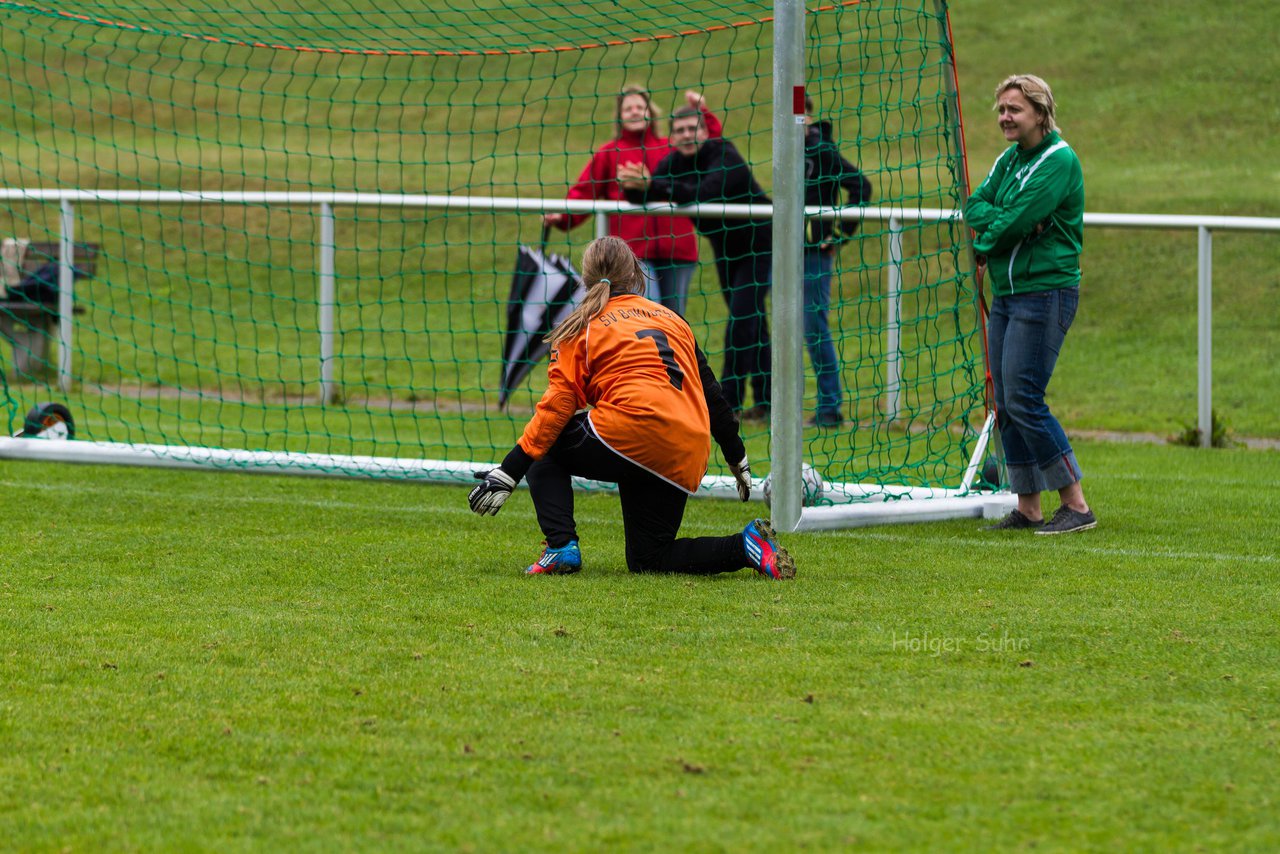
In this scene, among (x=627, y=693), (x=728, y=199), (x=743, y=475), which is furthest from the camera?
(x=728, y=199)

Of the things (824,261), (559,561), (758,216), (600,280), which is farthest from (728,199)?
(559,561)

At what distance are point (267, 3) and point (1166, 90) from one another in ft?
61.3

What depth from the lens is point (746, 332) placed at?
10336mm

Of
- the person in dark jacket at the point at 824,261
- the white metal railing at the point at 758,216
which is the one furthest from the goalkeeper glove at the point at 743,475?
the person in dark jacket at the point at 824,261

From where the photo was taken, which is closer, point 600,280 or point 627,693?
point 627,693

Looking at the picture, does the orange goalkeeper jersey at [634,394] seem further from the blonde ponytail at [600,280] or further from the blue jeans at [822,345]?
the blue jeans at [822,345]

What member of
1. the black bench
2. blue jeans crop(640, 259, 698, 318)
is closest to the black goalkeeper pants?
blue jeans crop(640, 259, 698, 318)

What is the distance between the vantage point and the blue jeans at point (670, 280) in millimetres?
9898

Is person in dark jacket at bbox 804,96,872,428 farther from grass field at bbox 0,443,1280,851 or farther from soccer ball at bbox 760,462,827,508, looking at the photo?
grass field at bbox 0,443,1280,851

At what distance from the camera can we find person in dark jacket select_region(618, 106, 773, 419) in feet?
31.2

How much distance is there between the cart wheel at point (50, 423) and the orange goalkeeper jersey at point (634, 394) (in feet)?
12.9

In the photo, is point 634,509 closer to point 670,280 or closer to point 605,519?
point 605,519

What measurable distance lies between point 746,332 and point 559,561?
477 cm

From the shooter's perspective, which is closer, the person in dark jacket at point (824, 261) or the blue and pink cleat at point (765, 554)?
the blue and pink cleat at point (765, 554)
